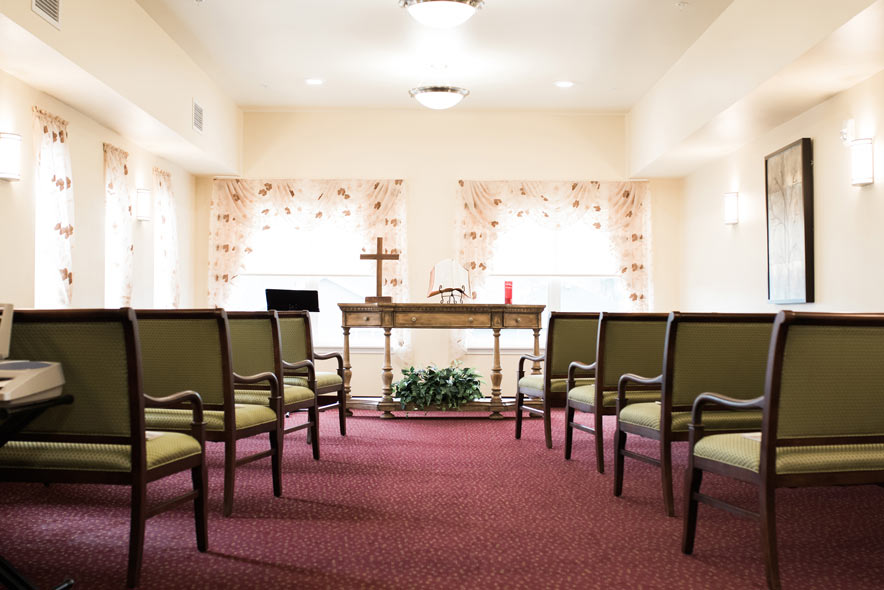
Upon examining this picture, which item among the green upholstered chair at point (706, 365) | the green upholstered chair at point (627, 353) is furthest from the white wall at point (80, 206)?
the green upholstered chair at point (706, 365)

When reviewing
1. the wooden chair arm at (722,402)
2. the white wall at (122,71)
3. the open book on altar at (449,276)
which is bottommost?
the wooden chair arm at (722,402)

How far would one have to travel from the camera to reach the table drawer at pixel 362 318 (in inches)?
275

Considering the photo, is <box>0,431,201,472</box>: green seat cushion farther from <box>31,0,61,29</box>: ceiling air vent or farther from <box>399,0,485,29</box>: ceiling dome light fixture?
<box>399,0,485,29</box>: ceiling dome light fixture

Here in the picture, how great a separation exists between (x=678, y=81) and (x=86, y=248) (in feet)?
18.2

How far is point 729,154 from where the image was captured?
7875 millimetres

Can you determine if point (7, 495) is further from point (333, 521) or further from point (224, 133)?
point (224, 133)

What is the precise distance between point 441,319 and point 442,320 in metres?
0.01

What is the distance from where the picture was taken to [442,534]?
10.5ft

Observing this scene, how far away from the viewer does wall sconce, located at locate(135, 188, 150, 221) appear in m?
7.58

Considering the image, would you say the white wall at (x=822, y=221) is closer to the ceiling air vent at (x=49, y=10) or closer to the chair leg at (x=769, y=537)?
the chair leg at (x=769, y=537)

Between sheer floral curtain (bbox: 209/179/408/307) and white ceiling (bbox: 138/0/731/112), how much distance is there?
38.9 inches

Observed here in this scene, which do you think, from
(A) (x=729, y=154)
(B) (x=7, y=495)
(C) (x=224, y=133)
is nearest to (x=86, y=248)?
(C) (x=224, y=133)

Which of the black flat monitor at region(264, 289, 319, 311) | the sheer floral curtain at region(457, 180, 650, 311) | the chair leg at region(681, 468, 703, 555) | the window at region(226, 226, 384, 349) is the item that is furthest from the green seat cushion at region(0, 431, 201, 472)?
the sheer floral curtain at region(457, 180, 650, 311)

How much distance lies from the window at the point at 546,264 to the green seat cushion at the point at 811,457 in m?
6.66
